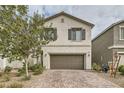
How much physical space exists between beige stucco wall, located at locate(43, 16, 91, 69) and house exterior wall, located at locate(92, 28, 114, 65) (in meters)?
2.48

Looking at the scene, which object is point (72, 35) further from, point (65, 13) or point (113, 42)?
point (113, 42)

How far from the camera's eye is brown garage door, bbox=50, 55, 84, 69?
100 ft

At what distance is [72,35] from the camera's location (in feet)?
98.4

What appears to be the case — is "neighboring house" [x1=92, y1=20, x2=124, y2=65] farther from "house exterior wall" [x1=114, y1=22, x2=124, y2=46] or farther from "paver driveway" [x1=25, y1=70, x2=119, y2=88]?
"paver driveway" [x1=25, y1=70, x2=119, y2=88]

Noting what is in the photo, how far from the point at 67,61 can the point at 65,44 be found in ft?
7.18

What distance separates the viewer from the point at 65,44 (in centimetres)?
2994

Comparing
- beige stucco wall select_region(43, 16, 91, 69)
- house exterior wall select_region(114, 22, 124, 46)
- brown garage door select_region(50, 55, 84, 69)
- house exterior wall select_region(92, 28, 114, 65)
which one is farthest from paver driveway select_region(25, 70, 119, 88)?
house exterior wall select_region(92, 28, 114, 65)

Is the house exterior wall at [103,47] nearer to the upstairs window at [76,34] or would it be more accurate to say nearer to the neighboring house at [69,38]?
the neighboring house at [69,38]

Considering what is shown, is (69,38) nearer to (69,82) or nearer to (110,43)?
(110,43)
